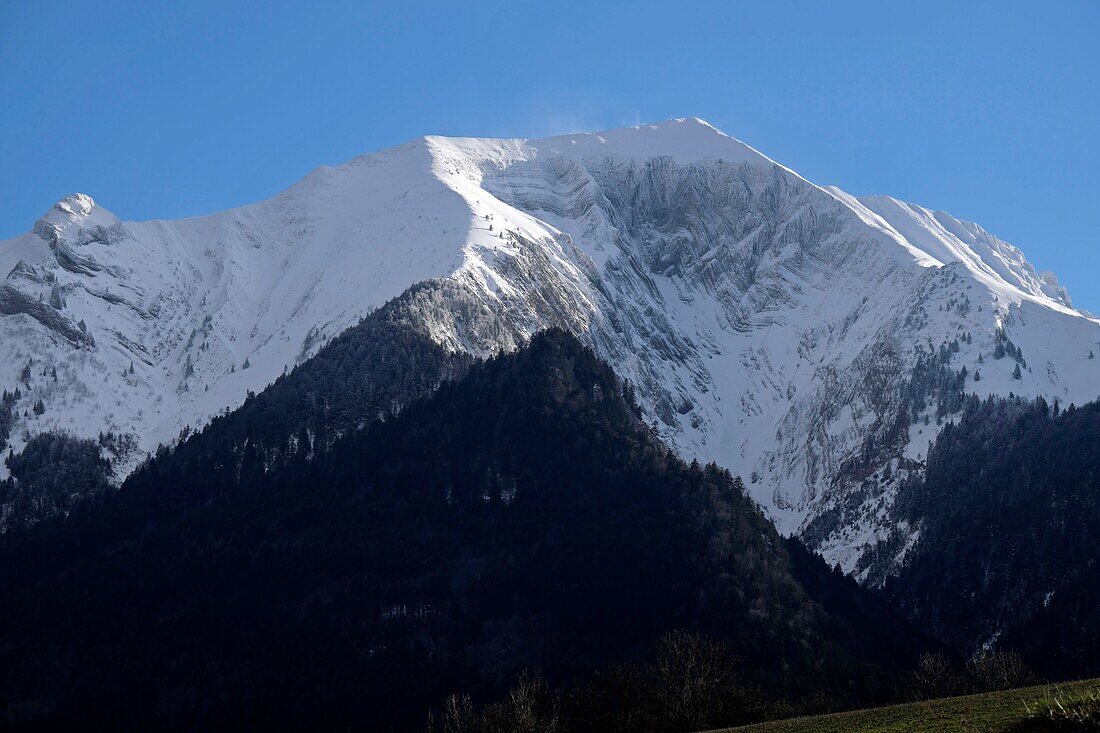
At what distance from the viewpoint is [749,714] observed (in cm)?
15638

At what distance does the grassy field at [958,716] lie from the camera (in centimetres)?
9538

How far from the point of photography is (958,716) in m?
104

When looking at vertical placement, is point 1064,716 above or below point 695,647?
below

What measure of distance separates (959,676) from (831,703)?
1956 cm

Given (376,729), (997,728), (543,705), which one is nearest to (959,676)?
(543,705)

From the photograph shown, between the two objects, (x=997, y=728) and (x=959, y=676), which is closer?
(x=997, y=728)

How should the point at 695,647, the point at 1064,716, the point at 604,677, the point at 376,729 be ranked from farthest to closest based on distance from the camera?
1. the point at 376,729
2. the point at 604,677
3. the point at 695,647
4. the point at 1064,716

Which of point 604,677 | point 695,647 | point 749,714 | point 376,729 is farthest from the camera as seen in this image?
point 376,729

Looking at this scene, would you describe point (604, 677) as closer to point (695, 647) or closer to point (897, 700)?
point (695, 647)

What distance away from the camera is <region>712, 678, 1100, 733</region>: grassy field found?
9538cm

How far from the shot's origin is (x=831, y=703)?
190 metres

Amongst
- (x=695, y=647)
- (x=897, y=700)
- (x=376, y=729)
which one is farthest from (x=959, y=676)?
(x=376, y=729)

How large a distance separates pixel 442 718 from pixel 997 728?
115278 millimetres

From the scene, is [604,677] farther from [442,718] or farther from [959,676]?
[959,676]
